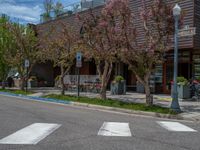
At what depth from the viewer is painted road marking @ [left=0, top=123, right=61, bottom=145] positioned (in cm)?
886

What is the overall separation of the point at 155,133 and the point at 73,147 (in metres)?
3.32

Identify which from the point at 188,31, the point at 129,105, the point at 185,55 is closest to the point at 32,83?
the point at 185,55

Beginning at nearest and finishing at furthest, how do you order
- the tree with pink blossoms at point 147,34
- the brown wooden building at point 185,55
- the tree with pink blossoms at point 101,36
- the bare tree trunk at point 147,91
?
the tree with pink blossoms at point 147,34, the bare tree trunk at point 147,91, the tree with pink blossoms at point 101,36, the brown wooden building at point 185,55

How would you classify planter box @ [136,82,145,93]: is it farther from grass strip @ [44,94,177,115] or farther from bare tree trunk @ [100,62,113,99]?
grass strip @ [44,94,177,115]

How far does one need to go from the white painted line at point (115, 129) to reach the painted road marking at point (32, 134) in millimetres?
1474

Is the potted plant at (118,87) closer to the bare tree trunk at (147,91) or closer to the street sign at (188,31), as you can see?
the bare tree trunk at (147,91)

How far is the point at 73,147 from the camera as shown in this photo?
8297mm

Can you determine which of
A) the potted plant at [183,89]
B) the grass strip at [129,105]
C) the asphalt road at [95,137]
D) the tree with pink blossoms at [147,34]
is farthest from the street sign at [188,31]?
the potted plant at [183,89]

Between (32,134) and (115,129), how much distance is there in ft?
8.80

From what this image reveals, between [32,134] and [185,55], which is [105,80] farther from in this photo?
[32,134]

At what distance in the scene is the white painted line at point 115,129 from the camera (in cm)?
1028

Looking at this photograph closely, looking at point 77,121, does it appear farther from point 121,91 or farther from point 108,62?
point 121,91

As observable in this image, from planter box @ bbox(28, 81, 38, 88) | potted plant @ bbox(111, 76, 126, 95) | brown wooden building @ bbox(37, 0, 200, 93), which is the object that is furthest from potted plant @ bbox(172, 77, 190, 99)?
planter box @ bbox(28, 81, 38, 88)

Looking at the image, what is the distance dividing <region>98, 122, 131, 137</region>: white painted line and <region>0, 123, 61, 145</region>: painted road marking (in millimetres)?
1474
